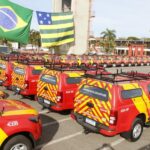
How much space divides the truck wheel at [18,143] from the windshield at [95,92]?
2667 mm

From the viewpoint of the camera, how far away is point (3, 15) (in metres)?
12.9

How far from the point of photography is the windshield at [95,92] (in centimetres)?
826

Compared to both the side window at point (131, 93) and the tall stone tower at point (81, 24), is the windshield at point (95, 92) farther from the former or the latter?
the tall stone tower at point (81, 24)

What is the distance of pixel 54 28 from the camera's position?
22703 millimetres

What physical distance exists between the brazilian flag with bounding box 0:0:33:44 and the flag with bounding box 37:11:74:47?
7.28 meters

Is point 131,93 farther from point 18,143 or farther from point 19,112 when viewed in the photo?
point 18,143

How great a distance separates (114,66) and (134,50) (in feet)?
86.3

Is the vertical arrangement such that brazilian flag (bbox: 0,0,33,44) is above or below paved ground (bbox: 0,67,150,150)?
above

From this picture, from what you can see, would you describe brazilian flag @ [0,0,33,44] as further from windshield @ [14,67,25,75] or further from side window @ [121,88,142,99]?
side window @ [121,88,142,99]

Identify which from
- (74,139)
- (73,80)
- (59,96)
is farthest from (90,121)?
(73,80)

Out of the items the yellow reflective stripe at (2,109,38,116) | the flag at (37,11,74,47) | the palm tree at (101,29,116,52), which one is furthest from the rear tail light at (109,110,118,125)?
the palm tree at (101,29,116,52)

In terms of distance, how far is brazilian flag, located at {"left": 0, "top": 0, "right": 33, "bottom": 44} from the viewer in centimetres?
1291

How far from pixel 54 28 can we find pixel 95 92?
1505 centimetres

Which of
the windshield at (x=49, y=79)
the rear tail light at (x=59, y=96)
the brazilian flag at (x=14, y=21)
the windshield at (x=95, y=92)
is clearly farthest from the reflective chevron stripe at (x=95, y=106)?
the brazilian flag at (x=14, y=21)
